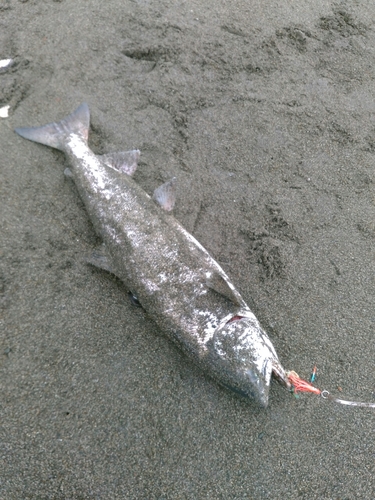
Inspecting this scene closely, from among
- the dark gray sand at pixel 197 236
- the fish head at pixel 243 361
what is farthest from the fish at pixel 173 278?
the dark gray sand at pixel 197 236

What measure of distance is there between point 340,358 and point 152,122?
319 centimetres

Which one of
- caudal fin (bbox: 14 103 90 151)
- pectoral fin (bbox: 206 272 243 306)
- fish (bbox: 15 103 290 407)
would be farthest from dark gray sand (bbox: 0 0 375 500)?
pectoral fin (bbox: 206 272 243 306)

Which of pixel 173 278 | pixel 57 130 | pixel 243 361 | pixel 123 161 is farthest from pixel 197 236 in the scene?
pixel 57 130

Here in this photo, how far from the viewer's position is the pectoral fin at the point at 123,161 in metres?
4.01

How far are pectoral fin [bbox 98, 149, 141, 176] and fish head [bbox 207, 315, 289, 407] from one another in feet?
6.52

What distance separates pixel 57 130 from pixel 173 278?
233 centimetres

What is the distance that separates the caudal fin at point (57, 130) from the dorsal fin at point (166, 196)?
1147 millimetres

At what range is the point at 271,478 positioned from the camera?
2.74 metres

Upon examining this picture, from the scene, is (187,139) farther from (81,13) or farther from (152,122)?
(81,13)

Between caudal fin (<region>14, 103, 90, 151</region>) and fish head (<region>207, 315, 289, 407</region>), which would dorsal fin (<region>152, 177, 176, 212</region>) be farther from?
fish head (<region>207, 315, 289, 407</region>)

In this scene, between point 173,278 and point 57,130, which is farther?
point 57,130

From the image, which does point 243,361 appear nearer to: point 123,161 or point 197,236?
point 197,236

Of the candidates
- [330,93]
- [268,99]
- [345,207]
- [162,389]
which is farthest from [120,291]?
[330,93]

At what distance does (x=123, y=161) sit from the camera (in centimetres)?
403
